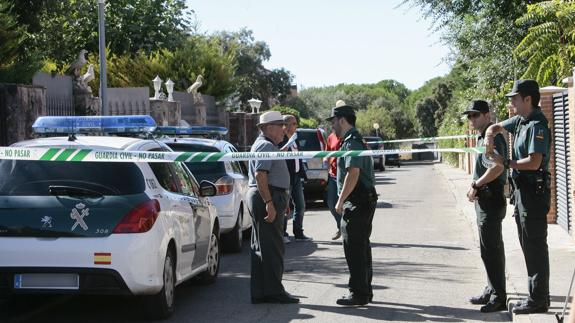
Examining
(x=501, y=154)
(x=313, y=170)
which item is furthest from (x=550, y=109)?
(x=501, y=154)

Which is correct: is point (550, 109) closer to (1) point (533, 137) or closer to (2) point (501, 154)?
(2) point (501, 154)

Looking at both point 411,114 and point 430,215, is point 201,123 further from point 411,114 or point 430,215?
point 411,114

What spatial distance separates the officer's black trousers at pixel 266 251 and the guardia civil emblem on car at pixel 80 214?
2012mm

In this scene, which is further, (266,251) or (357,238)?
(266,251)

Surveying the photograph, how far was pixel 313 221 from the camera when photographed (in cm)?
1886

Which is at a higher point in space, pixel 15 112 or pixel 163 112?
pixel 163 112

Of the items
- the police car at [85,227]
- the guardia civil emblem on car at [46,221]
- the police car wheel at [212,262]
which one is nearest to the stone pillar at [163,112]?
the police car wheel at [212,262]

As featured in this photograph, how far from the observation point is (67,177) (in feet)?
26.2

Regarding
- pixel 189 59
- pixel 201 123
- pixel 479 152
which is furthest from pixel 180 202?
pixel 189 59

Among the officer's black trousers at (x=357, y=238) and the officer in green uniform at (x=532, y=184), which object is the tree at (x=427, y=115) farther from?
the officer in green uniform at (x=532, y=184)

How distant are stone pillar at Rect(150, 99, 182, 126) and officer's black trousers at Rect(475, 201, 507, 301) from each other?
20523 mm

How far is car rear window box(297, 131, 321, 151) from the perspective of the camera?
2270 centimetres

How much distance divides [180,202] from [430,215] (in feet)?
A: 40.1

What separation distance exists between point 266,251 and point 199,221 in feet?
3.01
